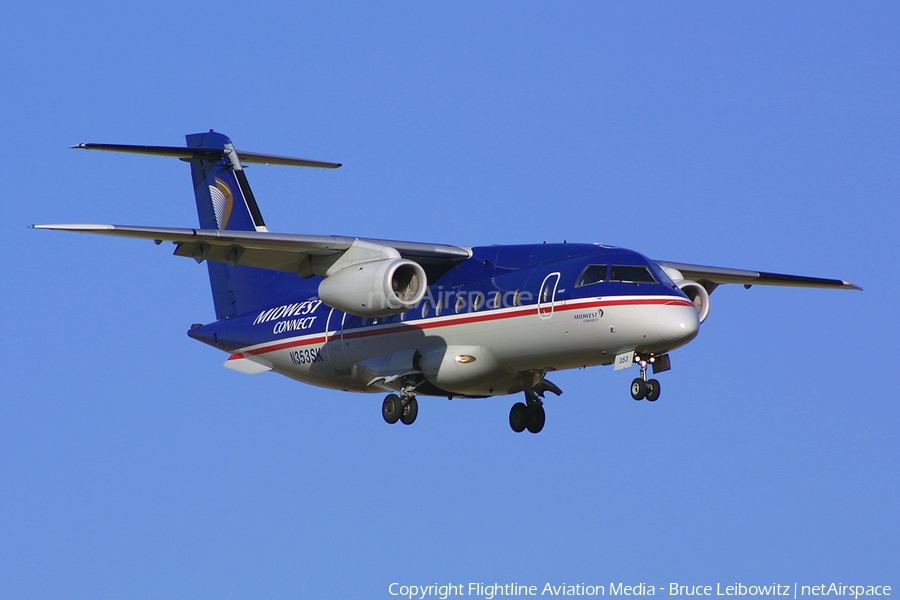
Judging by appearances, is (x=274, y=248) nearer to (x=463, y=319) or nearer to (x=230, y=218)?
(x=463, y=319)

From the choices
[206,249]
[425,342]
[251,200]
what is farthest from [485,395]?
[251,200]

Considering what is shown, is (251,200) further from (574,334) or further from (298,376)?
(574,334)

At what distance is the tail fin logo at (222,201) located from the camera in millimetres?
24750

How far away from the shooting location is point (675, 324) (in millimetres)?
17844

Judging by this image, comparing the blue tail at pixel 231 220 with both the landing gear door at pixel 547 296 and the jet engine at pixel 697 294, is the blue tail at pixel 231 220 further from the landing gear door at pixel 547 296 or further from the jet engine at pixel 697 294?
the jet engine at pixel 697 294

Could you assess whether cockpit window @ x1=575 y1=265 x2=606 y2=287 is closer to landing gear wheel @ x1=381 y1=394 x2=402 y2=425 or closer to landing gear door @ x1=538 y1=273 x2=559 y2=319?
landing gear door @ x1=538 y1=273 x2=559 y2=319

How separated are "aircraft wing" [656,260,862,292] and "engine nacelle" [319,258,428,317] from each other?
166 inches

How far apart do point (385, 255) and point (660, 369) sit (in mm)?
4184

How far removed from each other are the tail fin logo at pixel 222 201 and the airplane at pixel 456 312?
1730 mm

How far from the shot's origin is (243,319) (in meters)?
24.1

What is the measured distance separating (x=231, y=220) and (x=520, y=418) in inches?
268

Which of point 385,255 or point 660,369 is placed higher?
Result: point 385,255

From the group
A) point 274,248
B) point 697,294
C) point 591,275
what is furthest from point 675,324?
point 274,248

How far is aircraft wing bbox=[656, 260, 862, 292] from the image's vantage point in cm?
2195
